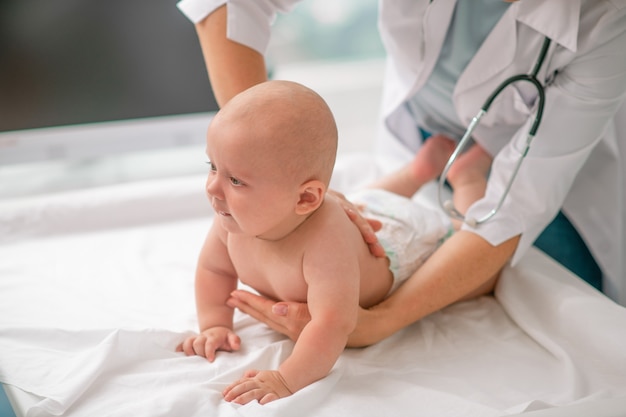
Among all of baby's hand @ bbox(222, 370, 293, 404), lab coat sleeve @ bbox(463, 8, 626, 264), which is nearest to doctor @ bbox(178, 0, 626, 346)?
lab coat sleeve @ bbox(463, 8, 626, 264)

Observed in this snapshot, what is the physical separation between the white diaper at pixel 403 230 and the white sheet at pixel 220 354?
0.13m

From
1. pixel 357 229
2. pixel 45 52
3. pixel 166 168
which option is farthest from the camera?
pixel 166 168

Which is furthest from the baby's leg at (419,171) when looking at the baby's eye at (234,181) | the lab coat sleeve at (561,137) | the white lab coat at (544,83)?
the baby's eye at (234,181)

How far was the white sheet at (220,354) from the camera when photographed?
1037 millimetres

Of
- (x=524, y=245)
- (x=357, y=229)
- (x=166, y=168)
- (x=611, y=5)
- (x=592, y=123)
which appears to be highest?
(x=611, y=5)

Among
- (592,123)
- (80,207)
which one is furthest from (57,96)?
(592,123)

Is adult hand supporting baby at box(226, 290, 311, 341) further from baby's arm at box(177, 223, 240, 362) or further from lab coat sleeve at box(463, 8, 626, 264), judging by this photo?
lab coat sleeve at box(463, 8, 626, 264)

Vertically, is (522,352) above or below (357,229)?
below

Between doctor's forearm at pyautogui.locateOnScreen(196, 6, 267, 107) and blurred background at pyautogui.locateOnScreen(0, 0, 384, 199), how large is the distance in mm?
722

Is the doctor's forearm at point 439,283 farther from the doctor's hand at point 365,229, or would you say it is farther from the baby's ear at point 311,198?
the baby's ear at point 311,198

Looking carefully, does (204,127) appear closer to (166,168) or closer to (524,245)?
(166,168)

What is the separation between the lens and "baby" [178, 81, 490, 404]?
101 centimetres

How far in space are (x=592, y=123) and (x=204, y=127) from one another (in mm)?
1222

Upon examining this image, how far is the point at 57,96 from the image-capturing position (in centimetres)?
195
